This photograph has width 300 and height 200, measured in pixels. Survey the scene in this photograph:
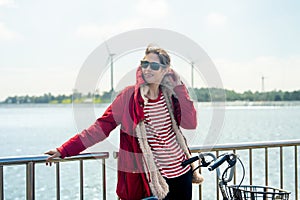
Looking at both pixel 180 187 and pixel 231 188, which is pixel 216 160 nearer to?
pixel 231 188

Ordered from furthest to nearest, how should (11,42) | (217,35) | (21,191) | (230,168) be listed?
(11,42)
(21,191)
(217,35)
(230,168)

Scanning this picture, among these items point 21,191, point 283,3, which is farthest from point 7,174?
point 283,3

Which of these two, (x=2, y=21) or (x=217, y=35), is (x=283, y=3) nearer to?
(x=217, y=35)

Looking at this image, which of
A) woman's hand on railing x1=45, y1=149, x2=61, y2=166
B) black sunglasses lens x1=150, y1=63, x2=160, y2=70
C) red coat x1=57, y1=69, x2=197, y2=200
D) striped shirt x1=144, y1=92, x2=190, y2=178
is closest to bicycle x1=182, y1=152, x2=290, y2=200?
striped shirt x1=144, y1=92, x2=190, y2=178

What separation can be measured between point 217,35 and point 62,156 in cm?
927

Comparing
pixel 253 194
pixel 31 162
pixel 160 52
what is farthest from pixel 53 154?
pixel 253 194

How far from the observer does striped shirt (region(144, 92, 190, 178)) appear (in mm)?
2402

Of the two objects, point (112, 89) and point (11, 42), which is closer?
point (112, 89)

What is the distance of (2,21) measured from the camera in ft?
122

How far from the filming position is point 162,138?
2.42 m

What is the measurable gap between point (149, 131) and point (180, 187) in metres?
0.42

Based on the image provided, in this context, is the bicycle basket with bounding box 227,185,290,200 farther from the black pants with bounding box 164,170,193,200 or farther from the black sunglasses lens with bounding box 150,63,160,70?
the black sunglasses lens with bounding box 150,63,160,70

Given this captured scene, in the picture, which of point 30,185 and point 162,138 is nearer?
point 162,138

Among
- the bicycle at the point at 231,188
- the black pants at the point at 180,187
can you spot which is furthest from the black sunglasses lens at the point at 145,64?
the black pants at the point at 180,187
